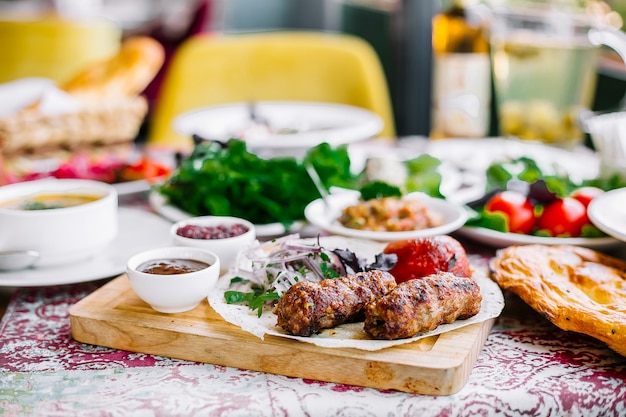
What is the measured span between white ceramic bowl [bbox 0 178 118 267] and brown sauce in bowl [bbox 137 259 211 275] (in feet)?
0.74

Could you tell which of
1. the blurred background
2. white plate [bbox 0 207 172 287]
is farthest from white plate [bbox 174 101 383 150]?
the blurred background

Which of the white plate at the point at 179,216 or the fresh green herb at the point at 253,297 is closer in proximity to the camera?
the fresh green herb at the point at 253,297

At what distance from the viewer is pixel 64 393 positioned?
106 centimetres

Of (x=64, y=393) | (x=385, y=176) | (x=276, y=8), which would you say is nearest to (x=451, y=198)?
(x=385, y=176)

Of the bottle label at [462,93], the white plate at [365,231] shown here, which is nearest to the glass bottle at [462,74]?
the bottle label at [462,93]

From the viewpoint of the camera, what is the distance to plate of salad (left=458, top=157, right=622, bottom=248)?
1597 millimetres

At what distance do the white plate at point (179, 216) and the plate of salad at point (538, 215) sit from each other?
0.43 meters

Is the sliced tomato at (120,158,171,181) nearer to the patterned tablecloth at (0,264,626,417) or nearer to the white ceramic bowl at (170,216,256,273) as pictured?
the white ceramic bowl at (170,216,256,273)

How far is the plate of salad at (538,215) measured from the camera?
1.60 m

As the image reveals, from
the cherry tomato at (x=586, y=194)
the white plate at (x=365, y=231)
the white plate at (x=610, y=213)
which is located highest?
the white plate at (x=610, y=213)

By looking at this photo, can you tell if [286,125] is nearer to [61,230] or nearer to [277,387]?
[61,230]

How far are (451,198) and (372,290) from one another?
0.77 meters

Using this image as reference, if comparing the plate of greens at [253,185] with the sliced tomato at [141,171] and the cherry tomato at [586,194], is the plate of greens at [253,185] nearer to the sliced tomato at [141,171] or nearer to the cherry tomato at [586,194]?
the sliced tomato at [141,171]

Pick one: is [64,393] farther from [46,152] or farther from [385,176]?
[46,152]
